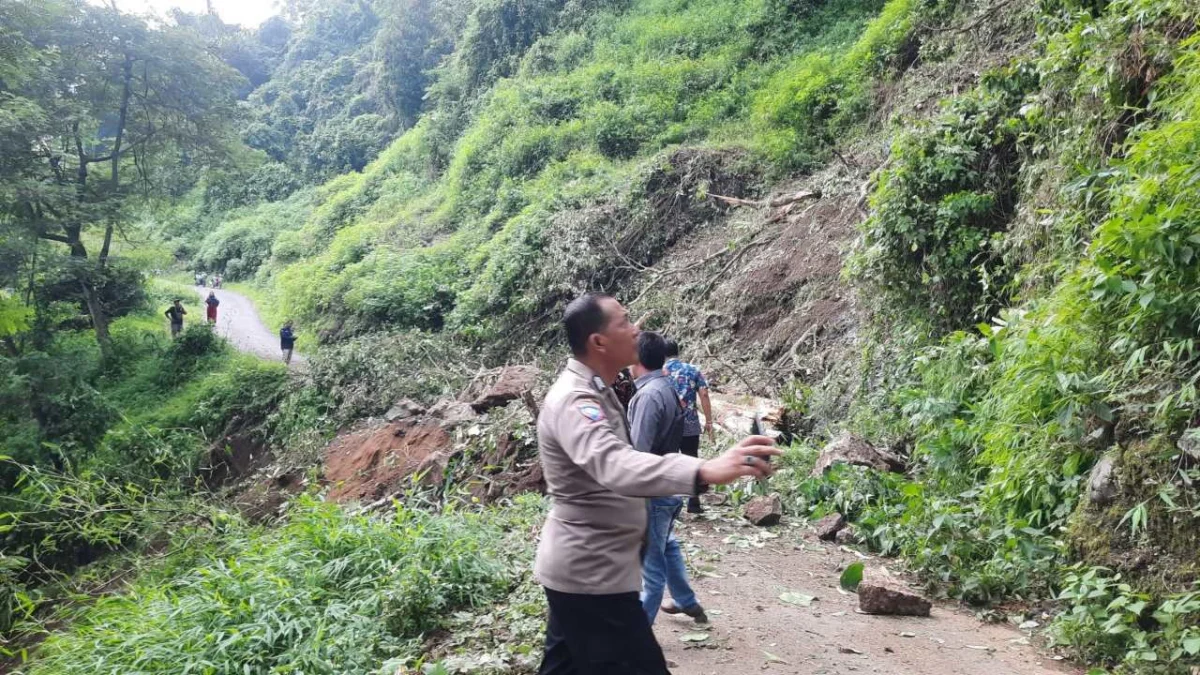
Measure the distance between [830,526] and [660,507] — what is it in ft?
9.84

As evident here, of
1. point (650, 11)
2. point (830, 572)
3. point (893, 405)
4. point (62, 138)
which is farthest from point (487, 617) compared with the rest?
point (650, 11)

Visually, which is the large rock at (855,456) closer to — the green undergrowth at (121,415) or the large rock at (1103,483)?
the large rock at (1103,483)

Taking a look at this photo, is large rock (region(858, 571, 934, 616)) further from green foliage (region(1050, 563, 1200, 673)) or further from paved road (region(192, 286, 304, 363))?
paved road (region(192, 286, 304, 363))

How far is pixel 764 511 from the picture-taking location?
22.0ft

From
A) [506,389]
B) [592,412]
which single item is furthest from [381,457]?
[592,412]

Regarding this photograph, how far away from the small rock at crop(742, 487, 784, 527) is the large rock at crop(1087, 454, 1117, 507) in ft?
8.75

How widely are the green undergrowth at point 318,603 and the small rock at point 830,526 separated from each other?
2.38m

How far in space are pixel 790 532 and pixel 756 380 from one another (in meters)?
4.42

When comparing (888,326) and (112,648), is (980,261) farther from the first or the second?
(112,648)

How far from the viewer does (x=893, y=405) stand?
786 centimetres

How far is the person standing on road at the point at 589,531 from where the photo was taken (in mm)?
2402

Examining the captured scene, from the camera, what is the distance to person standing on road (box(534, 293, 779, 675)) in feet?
7.88

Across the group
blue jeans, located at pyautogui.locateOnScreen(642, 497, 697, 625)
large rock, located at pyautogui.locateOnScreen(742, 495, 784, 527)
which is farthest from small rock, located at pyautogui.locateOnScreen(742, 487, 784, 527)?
blue jeans, located at pyautogui.locateOnScreen(642, 497, 697, 625)

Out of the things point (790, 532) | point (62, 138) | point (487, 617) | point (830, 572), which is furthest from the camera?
point (62, 138)
